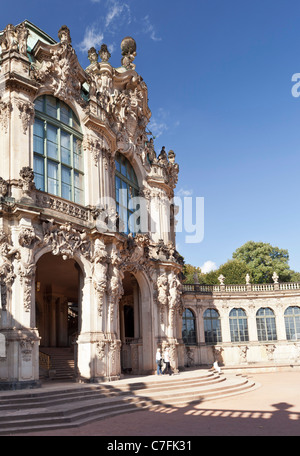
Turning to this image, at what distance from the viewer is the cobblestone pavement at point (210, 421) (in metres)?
11.2

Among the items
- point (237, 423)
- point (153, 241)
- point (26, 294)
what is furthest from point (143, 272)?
point (237, 423)

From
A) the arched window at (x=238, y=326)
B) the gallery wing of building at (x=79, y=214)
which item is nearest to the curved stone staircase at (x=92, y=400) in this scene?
the gallery wing of building at (x=79, y=214)

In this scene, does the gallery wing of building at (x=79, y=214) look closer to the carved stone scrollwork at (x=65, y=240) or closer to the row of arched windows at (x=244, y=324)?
the carved stone scrollwork at (x=65, y=240)

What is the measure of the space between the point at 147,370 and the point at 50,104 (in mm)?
15186

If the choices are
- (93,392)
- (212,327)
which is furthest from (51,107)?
(212,327)

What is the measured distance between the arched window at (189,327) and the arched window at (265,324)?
594 cm

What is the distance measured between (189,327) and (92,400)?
23.4 metres

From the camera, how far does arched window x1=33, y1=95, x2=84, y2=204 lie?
66.9ft

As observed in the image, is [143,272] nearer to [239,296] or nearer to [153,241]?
[153,241]

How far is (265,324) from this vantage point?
3934cm

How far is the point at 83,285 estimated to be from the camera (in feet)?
68.1

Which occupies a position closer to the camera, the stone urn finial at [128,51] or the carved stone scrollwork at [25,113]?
the carved stone scrollwork at [25,113]

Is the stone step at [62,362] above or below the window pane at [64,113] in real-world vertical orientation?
below
